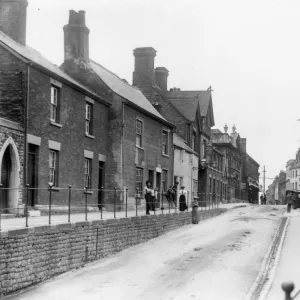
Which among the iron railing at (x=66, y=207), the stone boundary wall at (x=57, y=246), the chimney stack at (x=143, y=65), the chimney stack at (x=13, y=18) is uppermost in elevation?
Result: the chimney stack at (x=143, y=65)

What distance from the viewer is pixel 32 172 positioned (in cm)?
2084

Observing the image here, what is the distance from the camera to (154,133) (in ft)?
107

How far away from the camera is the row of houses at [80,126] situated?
20.4 m

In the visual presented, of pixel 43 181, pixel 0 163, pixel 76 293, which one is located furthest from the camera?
pixel 43 181

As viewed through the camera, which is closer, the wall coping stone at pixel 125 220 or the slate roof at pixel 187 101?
the wall coping stone at pixel 125 220

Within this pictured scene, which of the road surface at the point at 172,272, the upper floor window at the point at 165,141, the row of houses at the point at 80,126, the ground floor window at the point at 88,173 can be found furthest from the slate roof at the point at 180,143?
the road surface at the point at 172,272

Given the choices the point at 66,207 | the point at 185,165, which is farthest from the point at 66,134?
the point at 185,165

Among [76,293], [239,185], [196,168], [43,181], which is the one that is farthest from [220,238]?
[239,185]

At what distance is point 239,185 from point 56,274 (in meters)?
60.8

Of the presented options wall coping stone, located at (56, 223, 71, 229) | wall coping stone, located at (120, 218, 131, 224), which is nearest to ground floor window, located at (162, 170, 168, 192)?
wall coping stone, located at (120, 218, 131, 224)

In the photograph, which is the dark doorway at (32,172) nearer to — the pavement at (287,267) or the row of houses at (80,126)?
the row of houses at (80,126)

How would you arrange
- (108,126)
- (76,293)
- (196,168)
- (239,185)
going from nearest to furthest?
(76,293), (108,126), (196,168), (239,185)

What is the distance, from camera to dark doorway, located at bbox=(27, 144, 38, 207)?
2068 cm

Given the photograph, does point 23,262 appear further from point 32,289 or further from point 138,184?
point 138,184
